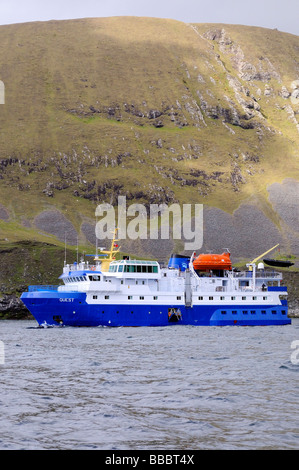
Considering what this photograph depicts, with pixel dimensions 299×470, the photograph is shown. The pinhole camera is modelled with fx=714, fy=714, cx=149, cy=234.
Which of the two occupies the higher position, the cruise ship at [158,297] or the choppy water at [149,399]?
the cruise ship at [158,297]

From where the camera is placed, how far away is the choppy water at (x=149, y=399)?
2298 cm

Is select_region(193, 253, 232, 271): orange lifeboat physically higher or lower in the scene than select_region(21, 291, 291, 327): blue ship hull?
higher

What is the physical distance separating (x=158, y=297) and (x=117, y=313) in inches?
227

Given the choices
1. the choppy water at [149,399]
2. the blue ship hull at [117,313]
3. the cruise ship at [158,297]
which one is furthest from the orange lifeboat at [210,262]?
the choppy water at [149,399]

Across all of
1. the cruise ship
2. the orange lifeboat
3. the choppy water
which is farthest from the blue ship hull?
the choppy water

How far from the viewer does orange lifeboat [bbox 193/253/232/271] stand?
307 feet

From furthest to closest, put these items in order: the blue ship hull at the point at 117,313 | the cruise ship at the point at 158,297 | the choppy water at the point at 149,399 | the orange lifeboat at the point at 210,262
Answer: the orange lifeboat at the point at 210,262
the cruise ship at the point at 158,297
the blue ship hull at the point at 117,313
the choppy water at the point at 149,399

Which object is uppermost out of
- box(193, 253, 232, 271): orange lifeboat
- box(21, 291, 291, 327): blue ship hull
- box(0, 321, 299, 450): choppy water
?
box(193, 253, 232, 271): orange lifeboat

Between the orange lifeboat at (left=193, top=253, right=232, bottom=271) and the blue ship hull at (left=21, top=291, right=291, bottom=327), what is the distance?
18.5ft

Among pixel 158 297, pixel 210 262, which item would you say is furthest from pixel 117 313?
pixel 210 262

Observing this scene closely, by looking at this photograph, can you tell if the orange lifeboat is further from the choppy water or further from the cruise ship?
the choppy water

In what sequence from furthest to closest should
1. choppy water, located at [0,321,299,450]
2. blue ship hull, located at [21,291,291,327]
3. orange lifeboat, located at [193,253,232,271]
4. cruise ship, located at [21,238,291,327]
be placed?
orange lifeboat, located at [193,253,232,271] → cruise ship, located at [21,238,291,327] → blue ship hull, located at [21,291,291,327] → choppy water, located at [0,321,299,450]

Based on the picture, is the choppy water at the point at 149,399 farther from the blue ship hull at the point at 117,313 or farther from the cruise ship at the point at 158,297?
the cruise ship at the point at 158,297

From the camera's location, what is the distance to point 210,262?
309 feet
